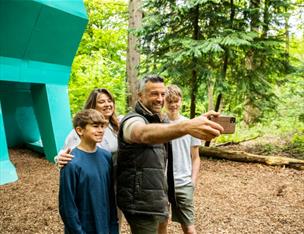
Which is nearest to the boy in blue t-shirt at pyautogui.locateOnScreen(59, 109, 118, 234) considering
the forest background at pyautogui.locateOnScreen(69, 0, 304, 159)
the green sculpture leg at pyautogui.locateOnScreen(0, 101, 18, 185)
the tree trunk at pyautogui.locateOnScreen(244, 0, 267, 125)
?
the green sculpture leg at pyautogui.locateOnScreen(0, 101, 18, 185)

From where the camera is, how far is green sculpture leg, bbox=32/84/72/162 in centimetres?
841

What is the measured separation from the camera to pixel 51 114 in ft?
27.6

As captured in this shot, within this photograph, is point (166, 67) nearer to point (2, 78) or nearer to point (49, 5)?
point (49, 5)

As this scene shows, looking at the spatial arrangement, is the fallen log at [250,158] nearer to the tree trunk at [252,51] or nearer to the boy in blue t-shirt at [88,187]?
the tree trunk at [252,51]

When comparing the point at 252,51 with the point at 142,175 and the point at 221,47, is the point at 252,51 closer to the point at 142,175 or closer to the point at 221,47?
the point at 221,47

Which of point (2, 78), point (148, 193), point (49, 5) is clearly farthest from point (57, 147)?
point (148, 193)

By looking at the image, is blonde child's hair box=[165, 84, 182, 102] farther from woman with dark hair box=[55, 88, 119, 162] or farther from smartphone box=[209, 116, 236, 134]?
smartphone box=[209, 116, 236, 134]

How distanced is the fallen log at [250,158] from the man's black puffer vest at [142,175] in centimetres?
614

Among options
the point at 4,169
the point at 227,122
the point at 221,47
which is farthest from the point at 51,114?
the point at 227,122

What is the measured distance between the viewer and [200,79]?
8.84m

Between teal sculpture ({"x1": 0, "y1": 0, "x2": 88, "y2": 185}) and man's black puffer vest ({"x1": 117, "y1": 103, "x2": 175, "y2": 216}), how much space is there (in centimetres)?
509

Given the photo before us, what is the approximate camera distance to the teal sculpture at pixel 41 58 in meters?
7.07

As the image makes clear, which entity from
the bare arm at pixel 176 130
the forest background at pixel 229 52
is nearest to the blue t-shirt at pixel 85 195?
the bare arm at pixel 176 130

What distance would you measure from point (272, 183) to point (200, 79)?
334cm
